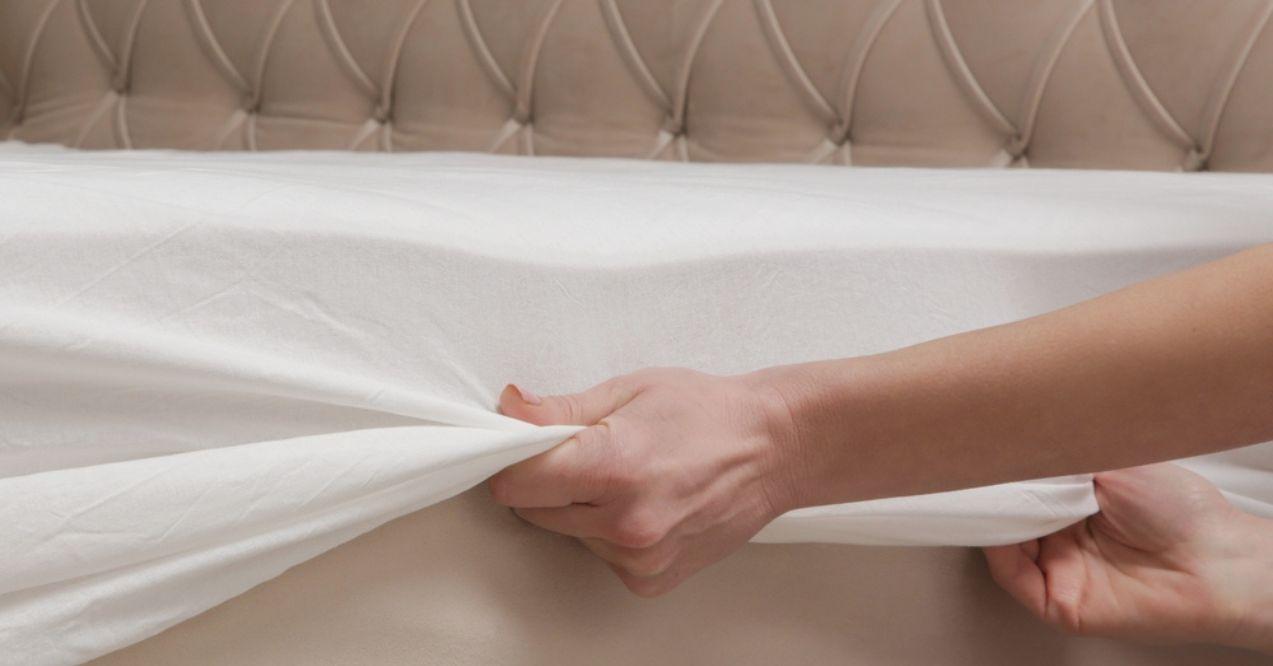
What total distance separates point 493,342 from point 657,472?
0.32 ft

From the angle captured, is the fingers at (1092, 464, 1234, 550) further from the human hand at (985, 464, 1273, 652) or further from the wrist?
the wrist

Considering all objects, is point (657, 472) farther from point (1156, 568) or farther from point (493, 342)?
point (1156, 568)

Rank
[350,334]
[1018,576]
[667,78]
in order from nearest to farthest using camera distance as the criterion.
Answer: [350,334] < [1018,576] < [667,78]

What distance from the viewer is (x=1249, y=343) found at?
54 cm

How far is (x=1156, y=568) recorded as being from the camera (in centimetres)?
66

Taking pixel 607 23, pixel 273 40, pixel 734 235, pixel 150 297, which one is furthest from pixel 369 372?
pixel 273 40

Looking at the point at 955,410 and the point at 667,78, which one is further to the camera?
the point at 667,78

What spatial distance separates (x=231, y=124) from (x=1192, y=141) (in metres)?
1.06

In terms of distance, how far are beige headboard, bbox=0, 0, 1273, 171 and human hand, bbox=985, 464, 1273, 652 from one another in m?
0.45

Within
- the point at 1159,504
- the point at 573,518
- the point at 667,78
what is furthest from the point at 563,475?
the point at 667,78

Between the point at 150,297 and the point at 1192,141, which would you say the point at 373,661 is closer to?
the point at 150,297

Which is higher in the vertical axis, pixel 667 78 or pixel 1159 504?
pixel 667 78

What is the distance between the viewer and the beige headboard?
988 mm

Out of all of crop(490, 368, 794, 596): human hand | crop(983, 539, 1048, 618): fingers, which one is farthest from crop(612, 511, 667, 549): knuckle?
crop(983, 539, 1048, 618): fingers
